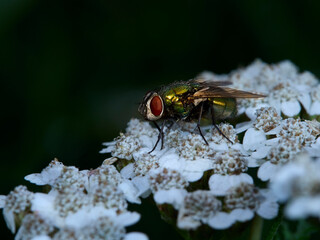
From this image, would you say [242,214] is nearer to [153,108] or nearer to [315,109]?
[153,108]

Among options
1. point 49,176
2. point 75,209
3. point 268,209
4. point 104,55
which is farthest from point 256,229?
point 104,55

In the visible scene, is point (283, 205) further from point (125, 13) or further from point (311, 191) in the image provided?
point (125, 13)

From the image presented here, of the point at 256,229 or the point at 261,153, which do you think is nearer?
the point at 256,229

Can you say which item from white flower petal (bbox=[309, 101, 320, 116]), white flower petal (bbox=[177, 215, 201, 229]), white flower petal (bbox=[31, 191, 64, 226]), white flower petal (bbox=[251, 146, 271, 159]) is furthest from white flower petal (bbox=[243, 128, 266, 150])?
white flower petal (bbox=[31, 191, 64, 226])

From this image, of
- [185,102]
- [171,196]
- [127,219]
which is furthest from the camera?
[185,102]

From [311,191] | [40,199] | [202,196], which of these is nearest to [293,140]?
[202,196]

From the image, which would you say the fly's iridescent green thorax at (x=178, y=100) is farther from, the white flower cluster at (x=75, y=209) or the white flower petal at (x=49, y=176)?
the white flower petal at (x=49, y=176)

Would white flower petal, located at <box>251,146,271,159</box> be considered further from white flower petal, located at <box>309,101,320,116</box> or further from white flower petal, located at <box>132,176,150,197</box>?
white flower petal, located at <box>309,101,320,116</box>

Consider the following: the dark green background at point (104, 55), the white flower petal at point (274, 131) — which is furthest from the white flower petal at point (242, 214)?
the dark green background at point (104, 55)
